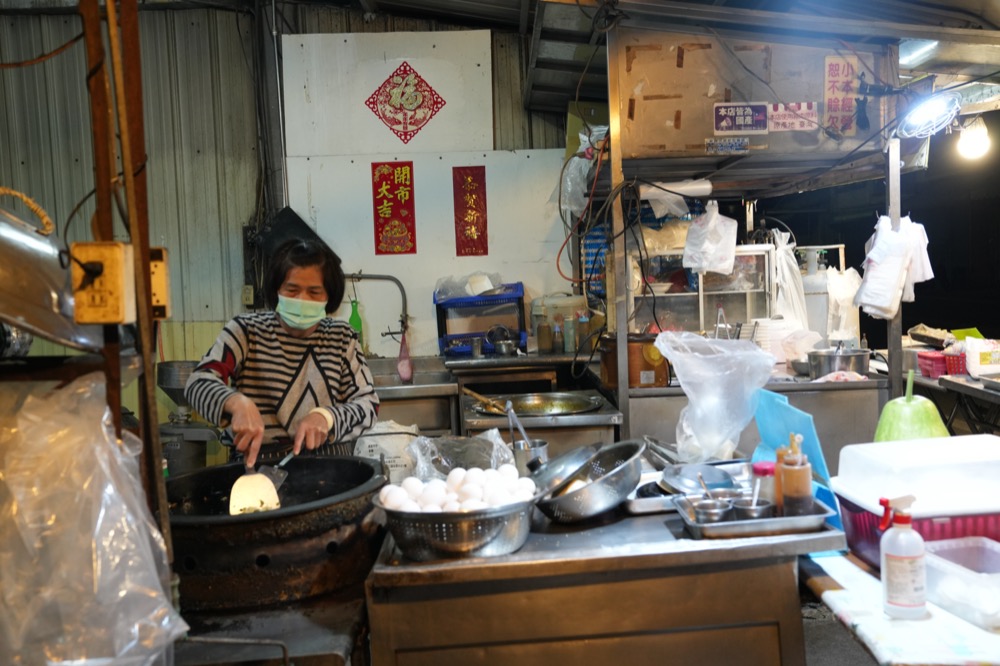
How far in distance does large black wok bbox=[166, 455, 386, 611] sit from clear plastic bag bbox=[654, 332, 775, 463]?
157 cm

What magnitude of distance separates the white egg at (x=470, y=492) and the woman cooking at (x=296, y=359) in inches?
29.3

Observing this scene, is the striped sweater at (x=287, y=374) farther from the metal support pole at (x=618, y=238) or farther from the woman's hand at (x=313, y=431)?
the metal support pole at (x=618, y=238)

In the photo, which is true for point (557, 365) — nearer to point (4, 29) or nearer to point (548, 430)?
point (548, 430)

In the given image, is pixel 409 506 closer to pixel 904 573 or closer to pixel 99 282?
pixel 99 282

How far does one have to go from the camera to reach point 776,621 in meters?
1.84

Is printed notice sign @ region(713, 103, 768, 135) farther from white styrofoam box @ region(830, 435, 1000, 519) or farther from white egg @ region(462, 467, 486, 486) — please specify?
white egg @ region(462, 467, 486, 486)

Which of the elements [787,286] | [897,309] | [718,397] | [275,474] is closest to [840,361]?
[897,309]

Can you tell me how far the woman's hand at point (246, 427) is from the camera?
2121mm

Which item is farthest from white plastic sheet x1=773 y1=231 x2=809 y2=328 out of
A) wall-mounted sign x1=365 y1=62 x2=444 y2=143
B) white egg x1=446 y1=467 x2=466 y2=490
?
white egg x1=446 y1=467 x2=466 y2=490

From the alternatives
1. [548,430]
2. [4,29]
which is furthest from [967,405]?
[4,29]

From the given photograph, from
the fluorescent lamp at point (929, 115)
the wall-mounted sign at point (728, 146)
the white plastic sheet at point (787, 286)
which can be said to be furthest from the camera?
the white plastic sheet at point (787, 286)

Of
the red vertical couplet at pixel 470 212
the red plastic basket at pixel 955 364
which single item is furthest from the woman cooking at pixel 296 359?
the red plastic basket at pixel 955 364

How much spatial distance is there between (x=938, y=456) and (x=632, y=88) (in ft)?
8.11

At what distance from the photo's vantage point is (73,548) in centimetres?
120
